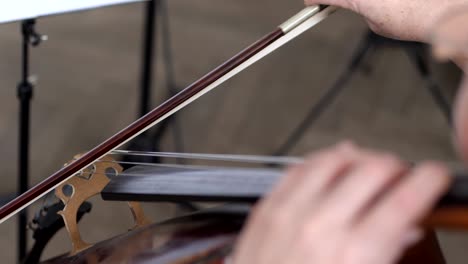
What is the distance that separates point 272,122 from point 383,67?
40 centimetres

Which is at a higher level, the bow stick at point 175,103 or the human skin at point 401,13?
the bow stick at point 175,103

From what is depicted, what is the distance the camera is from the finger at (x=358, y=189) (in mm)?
336

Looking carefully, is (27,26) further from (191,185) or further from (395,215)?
(395,215)

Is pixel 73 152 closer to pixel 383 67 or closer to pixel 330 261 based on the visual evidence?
pixel 383 67

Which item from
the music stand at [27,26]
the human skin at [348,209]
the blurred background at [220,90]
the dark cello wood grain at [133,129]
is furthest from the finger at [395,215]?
the blurred background at [220,90]

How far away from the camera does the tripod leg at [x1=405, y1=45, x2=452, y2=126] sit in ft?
4.85

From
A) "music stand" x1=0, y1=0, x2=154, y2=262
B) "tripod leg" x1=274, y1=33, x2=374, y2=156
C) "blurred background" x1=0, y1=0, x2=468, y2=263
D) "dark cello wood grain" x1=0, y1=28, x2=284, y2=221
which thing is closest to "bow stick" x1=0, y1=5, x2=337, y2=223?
"dark cello wood grain" x1=0, y1=28, x2=284, y2=221

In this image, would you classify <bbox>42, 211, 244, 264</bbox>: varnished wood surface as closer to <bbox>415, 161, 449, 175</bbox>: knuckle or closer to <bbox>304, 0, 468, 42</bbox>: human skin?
<bbox>415, 161, 449, 175</bbox>: knuckle

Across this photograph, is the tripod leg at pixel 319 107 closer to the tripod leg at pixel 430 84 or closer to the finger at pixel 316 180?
the tripod leg at pixel 430 84

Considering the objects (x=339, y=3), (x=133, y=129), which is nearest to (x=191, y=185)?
(x=133, y=129)

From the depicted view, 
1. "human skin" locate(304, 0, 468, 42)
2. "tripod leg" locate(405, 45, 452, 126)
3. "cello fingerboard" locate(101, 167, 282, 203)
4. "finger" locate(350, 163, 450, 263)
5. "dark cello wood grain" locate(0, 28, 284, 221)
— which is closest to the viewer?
"finger" locate(350, 163, 450, 263)

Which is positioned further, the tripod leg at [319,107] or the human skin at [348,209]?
the tripod leg at [319,107]

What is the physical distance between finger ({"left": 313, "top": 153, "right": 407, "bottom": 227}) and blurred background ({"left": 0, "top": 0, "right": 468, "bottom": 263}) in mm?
1008

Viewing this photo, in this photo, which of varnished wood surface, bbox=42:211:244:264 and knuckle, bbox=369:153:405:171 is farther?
varnished wood surface, bbox=42:211:244:264
